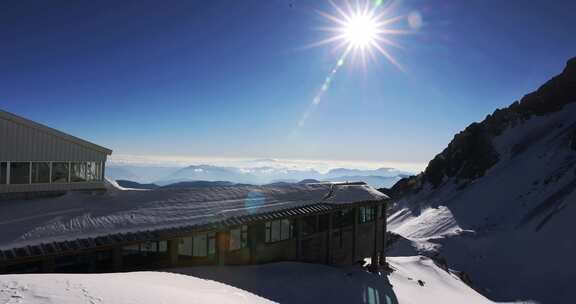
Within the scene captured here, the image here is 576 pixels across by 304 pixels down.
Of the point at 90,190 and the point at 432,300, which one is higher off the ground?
the point at 90,190

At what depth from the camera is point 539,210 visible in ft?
133

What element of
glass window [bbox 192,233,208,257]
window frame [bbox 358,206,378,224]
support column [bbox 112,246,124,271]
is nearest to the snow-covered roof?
support column [bbox 112,246,124,271]

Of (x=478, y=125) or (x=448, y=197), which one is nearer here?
(x=448, y=197)

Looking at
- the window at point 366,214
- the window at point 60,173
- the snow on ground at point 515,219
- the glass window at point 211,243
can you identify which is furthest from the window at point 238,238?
the snow on ground at point 515,219

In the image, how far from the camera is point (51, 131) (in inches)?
613

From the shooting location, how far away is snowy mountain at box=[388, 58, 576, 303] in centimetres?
3108

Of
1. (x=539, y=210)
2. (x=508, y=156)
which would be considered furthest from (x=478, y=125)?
(x=539, y=210)

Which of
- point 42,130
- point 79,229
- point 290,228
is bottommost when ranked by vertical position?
point 290,228

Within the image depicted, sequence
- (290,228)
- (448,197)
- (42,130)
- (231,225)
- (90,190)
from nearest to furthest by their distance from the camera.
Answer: (231,225) → (42,130) → (90,190) → (290,228) → (448,197)

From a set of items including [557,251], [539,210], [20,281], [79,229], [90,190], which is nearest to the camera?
[20,281]

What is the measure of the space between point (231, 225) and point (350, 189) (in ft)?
36.3

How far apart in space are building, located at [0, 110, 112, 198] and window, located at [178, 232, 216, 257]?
242 inches

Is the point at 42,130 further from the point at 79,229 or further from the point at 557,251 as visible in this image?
the point at 557,251

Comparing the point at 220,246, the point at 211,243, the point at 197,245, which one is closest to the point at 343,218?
the point at 220,246
